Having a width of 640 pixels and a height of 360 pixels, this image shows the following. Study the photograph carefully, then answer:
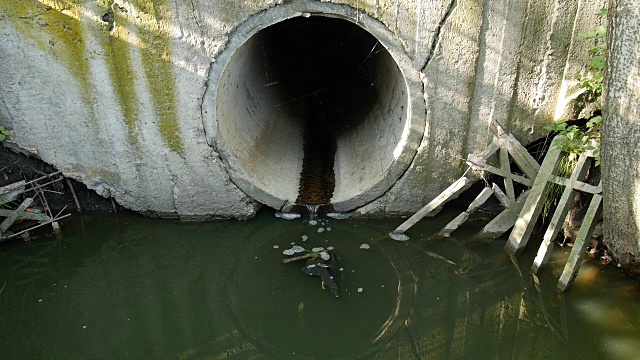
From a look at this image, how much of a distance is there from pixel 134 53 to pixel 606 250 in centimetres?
490

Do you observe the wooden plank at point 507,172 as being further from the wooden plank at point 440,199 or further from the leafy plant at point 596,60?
the leafy plant at point 596,60

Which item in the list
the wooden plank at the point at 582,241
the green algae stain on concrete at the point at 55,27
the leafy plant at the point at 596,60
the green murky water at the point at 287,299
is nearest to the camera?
the green murky water at the point at 287,299

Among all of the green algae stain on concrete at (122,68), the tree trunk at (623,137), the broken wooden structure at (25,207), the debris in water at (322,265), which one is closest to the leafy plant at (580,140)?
the tree trunk at (623,137)

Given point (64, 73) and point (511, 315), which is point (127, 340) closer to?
point (64, 73)

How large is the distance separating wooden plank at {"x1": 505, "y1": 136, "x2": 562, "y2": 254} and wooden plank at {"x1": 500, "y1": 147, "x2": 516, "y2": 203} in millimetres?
189

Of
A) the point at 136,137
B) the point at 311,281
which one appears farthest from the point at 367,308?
the point at 136,137

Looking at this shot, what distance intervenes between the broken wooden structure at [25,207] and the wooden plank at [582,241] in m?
5.01

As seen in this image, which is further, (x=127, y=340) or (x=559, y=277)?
(x=559, y=277)

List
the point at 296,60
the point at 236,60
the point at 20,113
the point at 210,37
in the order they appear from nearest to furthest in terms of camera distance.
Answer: the point at 210,37
the point at 20,113
the point at 236,60
the point at 296,60

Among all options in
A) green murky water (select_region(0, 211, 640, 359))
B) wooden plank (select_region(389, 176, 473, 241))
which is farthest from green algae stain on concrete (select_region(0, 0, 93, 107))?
wooden plank (select_region(389, 176, 473, 241))

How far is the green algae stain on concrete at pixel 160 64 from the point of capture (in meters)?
5.32

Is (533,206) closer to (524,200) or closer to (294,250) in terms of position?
(524,200)

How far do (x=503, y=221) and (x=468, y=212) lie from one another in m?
0.37

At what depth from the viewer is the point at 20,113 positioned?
589 centimetres
